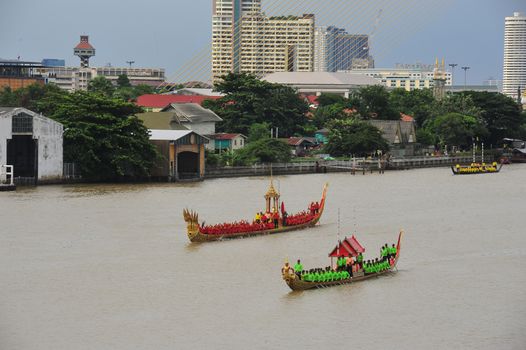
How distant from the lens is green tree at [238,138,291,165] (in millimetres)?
50938

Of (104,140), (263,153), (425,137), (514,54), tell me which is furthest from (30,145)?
(514,54)

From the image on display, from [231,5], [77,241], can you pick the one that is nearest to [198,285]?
[77,241]

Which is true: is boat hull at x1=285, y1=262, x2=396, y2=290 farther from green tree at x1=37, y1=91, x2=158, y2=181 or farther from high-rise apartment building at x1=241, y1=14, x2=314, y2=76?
high-rise apartment building at x1=241, y1=14, x2=314, y2=76

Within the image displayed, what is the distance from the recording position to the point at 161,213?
33.6 m

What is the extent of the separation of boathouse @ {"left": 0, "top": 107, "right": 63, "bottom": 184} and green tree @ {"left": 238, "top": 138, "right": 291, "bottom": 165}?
11.1 meters

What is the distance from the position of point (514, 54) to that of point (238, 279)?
150387mm

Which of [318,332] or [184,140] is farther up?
[184,140]

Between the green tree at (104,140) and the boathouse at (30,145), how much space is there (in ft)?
2.39

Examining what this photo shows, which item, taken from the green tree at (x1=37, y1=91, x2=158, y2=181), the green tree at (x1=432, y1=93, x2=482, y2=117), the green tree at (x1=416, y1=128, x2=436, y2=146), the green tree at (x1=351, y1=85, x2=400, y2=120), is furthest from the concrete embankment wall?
the green tree at (x1=432, y1=93, x2=482, y2=117)

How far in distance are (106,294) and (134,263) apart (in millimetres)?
3410

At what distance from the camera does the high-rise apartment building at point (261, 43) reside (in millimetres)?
152875

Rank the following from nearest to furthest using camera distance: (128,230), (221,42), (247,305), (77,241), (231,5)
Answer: (247,305)
(77,241)
(128,230)
(221,42)
(231,5)

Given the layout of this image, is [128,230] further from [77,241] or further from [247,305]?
[247,305]

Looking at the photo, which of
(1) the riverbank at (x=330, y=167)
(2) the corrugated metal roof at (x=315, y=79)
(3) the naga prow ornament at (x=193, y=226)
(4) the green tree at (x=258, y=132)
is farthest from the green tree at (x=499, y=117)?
(3) the naga prow ornament at (x=193, y=226)
